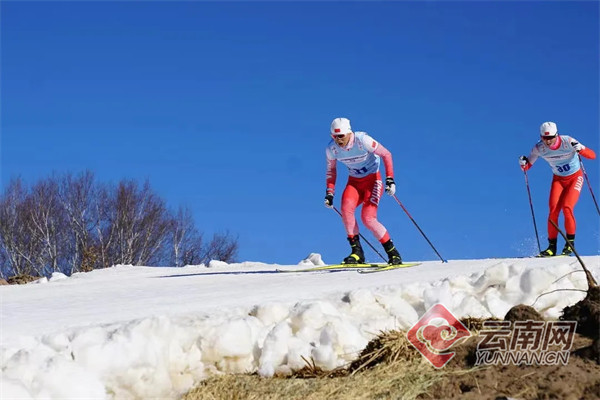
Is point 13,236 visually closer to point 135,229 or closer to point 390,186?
point 135,229

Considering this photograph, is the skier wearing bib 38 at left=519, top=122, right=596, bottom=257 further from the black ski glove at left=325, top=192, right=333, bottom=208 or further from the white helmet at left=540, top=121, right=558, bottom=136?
the black ski glove at left=325, top=192, right=333, bottom=208

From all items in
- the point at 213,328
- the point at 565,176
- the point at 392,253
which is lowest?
the point at 213,328

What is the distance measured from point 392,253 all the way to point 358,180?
1.23m

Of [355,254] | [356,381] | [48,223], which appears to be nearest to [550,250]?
[355,254]

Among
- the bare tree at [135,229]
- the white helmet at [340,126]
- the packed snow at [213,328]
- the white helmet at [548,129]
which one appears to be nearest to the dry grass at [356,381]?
the packed snow at [213,328]

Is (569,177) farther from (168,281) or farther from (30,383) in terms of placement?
(30,383)

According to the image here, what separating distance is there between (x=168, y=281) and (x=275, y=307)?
5323 millimetres

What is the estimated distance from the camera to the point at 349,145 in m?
11.7

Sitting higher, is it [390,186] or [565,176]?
[565,176]

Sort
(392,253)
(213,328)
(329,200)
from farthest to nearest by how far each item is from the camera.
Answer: (329,200), (392,253), (213,328)

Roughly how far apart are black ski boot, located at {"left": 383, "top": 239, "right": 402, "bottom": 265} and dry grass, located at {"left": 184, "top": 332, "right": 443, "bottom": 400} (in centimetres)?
591

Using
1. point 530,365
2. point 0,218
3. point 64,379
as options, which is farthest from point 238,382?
point 0,218

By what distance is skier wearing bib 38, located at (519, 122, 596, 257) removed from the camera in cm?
1366

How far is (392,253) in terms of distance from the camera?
1148 cm
